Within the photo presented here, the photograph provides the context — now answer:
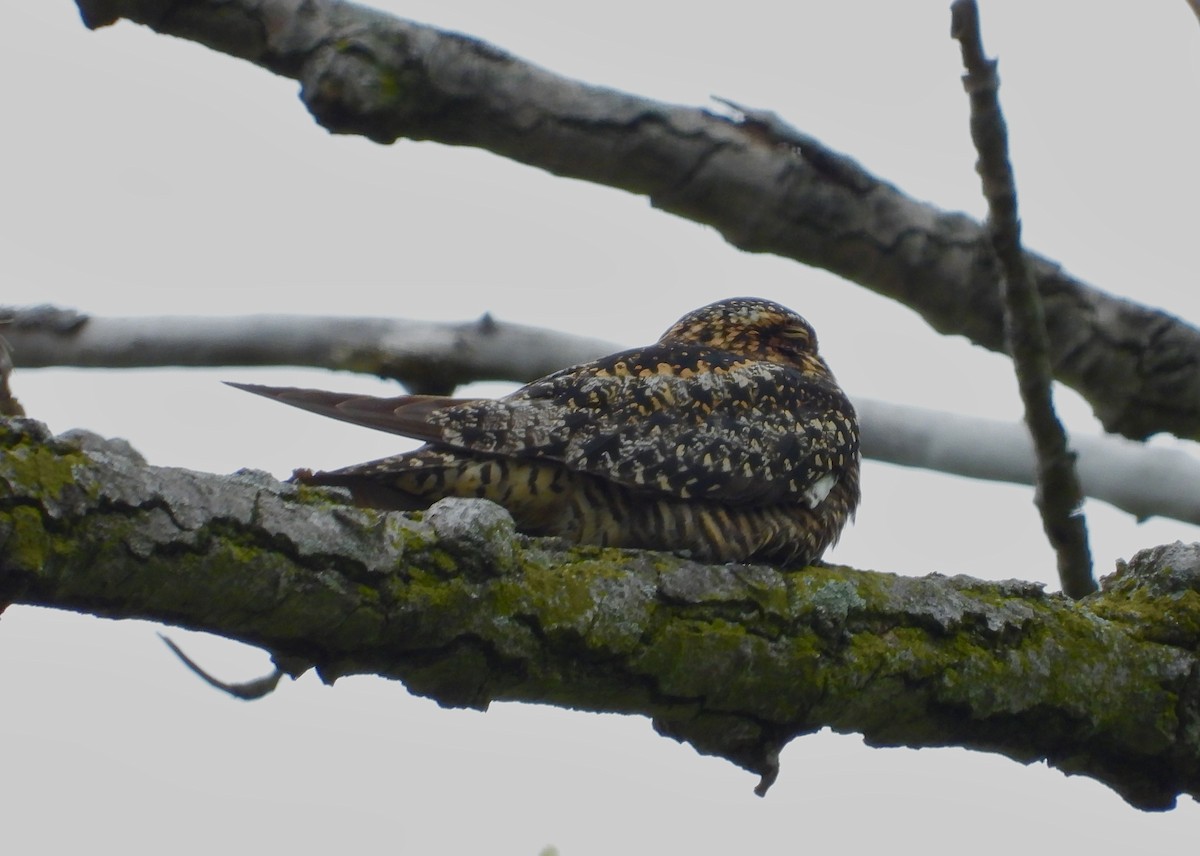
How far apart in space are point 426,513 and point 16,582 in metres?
0.89

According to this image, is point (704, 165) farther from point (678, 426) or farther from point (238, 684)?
point (238, 684)

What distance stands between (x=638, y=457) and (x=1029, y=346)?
4.33ft

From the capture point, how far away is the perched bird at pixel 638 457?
12.7 feet

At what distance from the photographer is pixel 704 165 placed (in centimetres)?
495

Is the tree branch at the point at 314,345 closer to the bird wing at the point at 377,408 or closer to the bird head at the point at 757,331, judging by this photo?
the bird head at the point at 757,331

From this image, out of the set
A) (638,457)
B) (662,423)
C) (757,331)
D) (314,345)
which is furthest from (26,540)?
(757,331)

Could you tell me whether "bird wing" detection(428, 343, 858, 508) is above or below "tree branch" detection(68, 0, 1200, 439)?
below

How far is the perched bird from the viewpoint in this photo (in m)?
3.88

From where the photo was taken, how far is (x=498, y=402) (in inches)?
159

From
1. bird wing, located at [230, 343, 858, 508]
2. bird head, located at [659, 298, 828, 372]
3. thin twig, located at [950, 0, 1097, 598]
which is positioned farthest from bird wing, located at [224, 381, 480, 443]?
bird head, located at [659, 298, 828, 372]

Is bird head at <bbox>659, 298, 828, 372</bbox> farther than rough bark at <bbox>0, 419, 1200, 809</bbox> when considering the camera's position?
Yes

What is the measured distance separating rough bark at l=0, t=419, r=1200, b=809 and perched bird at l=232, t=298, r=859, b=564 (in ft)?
1.75

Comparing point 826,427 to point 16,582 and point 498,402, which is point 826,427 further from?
point 16,582

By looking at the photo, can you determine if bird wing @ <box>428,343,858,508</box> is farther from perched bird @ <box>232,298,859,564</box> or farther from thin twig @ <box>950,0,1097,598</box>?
thin twig @ <box>950,0,1097,598</box>
